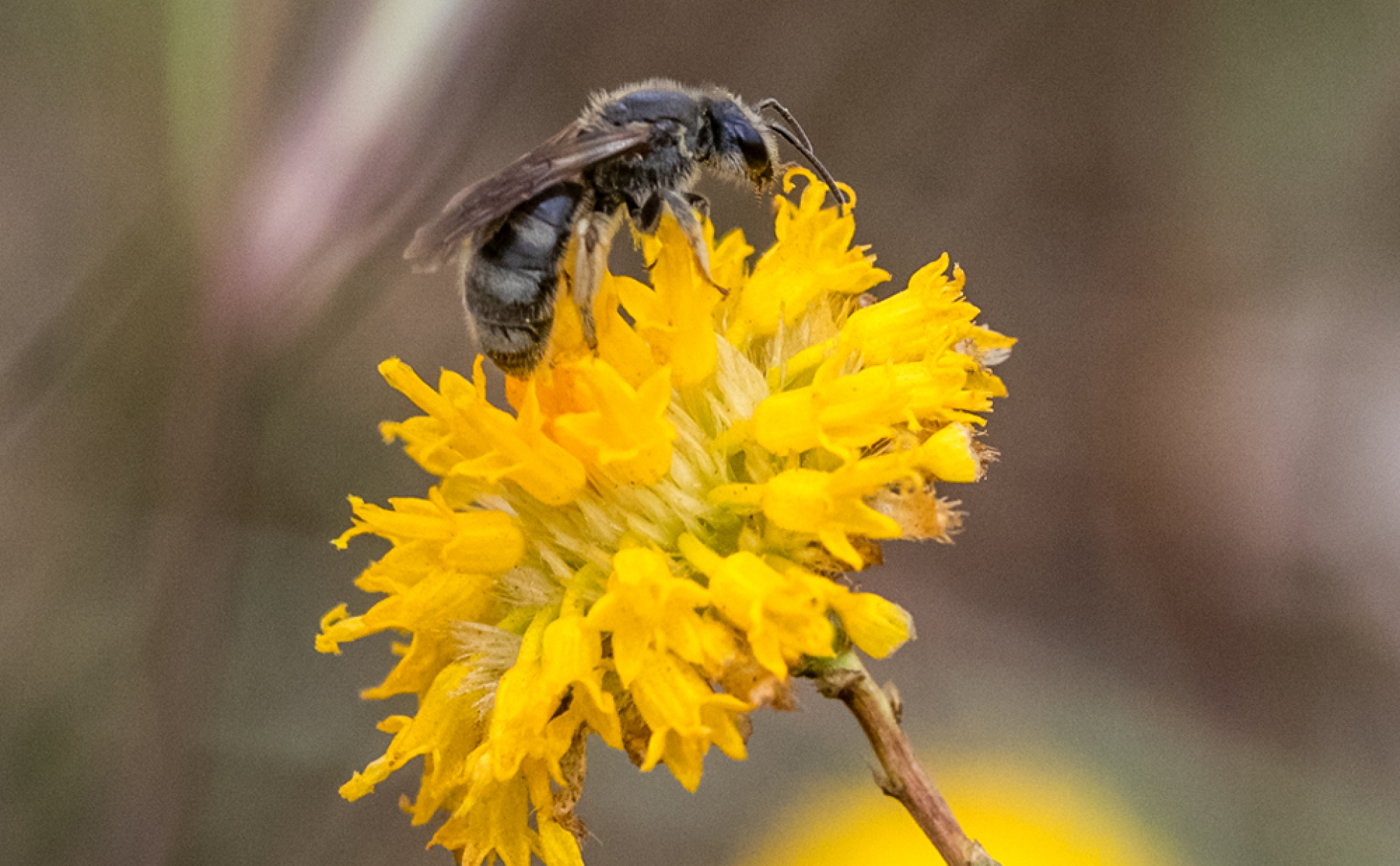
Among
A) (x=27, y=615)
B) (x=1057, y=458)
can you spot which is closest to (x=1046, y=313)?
(x=1057, y=458)

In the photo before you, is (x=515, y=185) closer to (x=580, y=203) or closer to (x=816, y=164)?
(x=580, y=203)

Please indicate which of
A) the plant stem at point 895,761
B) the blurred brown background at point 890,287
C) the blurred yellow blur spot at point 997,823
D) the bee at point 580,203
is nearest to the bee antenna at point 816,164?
the bee at point 580,203

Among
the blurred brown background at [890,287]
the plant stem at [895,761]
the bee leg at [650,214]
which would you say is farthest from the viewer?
the blurred brown background at [890,287]

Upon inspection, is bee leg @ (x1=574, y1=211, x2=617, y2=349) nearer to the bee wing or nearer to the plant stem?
the bee wing

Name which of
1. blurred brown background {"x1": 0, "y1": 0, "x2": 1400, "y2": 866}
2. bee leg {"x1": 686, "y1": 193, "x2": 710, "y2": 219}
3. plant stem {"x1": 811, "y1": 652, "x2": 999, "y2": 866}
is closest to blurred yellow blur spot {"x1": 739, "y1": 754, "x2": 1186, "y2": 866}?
blurred brown background {"x1": 0, "y1": 0, "x2": 1400, "y2": 866}

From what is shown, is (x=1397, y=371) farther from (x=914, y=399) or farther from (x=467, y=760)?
(x=467, y=760)

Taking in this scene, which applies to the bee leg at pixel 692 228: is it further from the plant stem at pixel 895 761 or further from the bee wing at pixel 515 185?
the plant stem at pixel 895 761

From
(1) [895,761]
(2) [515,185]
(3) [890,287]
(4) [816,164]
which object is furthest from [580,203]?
(3) [890,287]

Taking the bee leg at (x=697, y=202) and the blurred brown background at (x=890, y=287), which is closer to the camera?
the bee leg at (x=697, y=202)
